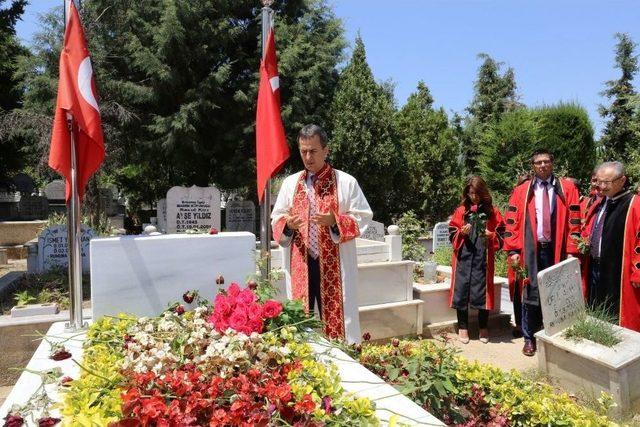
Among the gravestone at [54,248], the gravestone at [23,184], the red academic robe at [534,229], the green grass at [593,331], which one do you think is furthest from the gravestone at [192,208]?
the gravestone at [23,184]

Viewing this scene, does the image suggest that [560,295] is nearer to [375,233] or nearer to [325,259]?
[325,259]

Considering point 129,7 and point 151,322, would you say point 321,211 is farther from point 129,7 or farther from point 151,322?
point 129,7

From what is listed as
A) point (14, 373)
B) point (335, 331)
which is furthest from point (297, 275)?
point (14, 373)

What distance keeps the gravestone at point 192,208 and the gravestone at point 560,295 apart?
6532 mm

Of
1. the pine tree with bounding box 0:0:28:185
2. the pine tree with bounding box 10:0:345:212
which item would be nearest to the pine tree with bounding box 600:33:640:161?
the pine tree with bounding box 10:0:345:212

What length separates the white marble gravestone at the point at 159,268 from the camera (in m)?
2.84

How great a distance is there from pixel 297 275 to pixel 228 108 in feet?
34.4

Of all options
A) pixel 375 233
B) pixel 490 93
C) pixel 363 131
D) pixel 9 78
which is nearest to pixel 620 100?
pixel 490 93

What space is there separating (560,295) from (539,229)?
1084mm

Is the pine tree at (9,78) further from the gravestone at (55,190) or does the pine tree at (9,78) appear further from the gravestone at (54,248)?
the gravestone at (54,248)

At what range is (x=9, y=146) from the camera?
16.9 meters

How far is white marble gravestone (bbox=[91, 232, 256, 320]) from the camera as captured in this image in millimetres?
2836

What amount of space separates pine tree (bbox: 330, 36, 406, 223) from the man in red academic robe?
7.70m

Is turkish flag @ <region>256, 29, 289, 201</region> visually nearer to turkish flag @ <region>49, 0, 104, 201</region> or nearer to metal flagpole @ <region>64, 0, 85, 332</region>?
turkish flag @ <region>49, 0, 104, 201</region>
